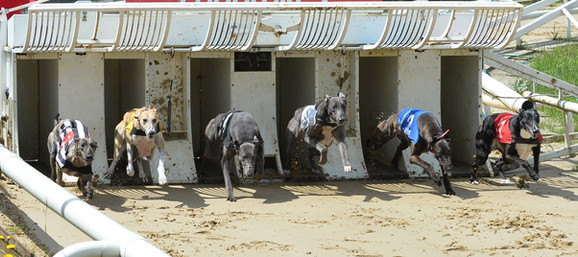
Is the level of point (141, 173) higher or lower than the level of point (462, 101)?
lower

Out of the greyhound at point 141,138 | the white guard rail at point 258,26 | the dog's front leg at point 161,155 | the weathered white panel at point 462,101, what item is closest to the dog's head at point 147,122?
the greyhound at point 141,138

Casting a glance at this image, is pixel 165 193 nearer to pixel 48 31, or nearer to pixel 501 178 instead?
pixel 48 31

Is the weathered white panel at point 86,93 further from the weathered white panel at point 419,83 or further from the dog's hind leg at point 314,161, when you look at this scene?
the weathered white panel at point 419,83

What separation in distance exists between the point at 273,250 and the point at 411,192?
2847 mm

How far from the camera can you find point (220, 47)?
9820 mm

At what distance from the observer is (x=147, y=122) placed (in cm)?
907

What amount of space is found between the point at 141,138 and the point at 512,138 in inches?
141

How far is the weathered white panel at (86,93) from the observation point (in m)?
9.77

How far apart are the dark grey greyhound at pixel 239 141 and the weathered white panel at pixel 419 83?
6.09 ft

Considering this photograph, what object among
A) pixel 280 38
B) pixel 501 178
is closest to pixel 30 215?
pixel 280 38

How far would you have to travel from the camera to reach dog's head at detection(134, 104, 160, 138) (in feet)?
29.6

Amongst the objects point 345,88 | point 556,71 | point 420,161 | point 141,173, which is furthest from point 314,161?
point 556,71

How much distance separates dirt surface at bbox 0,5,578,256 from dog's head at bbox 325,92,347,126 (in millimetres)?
717

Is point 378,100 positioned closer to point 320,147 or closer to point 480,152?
point 480,152
